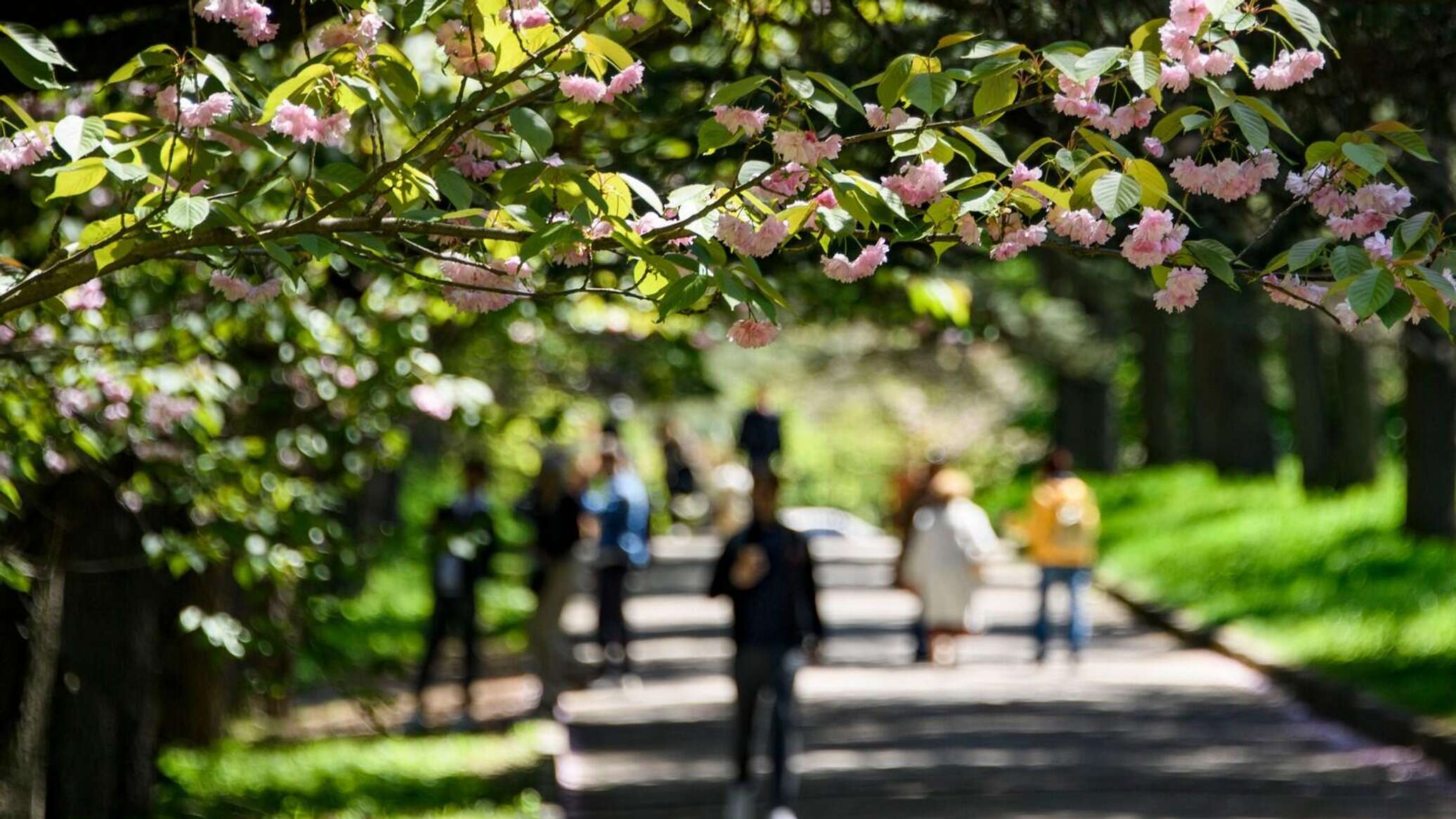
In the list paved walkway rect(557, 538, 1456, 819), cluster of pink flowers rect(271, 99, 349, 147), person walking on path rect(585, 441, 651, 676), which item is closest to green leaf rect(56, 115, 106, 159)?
cluster of pink flowers rect(271, 99, 349, 147)

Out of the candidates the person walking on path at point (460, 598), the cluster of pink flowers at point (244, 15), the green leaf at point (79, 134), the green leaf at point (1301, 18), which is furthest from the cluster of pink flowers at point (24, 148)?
the person walking on path at point (460, 598)

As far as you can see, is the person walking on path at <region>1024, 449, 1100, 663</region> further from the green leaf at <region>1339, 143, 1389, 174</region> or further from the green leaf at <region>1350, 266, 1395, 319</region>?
the green leaf at <region>1350, 266, 1395, 319</region>

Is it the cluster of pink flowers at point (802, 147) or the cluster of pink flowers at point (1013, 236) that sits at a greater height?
the cluster of pink flowers at point (802, 147)

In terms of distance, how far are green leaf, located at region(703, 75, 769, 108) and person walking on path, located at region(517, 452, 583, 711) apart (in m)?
10.4

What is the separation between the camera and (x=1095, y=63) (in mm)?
4184

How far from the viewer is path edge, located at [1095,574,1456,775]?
1203 cm

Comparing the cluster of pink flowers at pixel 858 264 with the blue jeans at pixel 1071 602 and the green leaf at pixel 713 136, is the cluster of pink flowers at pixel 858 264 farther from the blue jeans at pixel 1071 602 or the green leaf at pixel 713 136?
the blue jeans at pixel 1071 602

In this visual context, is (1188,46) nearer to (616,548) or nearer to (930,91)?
(930,91)

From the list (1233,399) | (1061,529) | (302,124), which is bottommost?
(1061,529)

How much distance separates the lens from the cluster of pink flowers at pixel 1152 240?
4430mm

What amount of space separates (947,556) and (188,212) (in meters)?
12.4

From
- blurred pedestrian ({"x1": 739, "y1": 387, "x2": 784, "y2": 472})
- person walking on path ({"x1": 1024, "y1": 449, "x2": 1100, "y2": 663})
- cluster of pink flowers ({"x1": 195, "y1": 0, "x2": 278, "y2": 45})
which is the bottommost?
person walking on path ({"x1": 1024, "y1": 449, "x2": 1100, "y2": 663})

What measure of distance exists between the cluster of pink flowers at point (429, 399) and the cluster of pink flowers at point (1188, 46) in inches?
192

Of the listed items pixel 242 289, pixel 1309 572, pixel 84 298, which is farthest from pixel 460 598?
pixel 242 289
